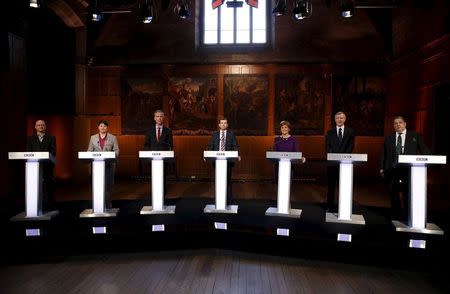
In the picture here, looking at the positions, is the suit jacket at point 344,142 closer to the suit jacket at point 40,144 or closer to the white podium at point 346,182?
the white podium at point 346,182

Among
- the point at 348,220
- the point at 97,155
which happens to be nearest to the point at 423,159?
the point at 348,220

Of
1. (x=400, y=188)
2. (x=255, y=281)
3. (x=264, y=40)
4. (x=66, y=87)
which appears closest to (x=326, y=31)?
(x=264, y=40)

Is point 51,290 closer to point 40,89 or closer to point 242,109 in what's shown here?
point 40,89

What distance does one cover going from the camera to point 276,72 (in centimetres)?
995

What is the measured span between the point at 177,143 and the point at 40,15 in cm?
484

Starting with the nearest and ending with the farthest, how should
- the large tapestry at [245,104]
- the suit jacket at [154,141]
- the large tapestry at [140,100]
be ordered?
the suit jacket at [154,141], the large tapestry at [245,104], the large tapestry at [140,100]

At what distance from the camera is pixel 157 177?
4941mm

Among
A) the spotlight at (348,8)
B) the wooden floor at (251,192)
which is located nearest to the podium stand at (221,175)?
→ the wooden floor at (251,192)

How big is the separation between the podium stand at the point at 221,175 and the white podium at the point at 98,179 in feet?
4.39

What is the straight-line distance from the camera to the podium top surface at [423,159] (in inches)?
156

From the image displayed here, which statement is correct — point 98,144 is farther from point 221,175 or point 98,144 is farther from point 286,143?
point 286,143

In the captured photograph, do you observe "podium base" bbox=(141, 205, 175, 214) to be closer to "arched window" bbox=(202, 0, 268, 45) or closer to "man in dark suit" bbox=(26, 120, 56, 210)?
"man in dark suit" bbox=(26, 120, 56, 210)

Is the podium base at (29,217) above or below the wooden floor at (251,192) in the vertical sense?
above

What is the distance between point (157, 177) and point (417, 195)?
3333 mm
